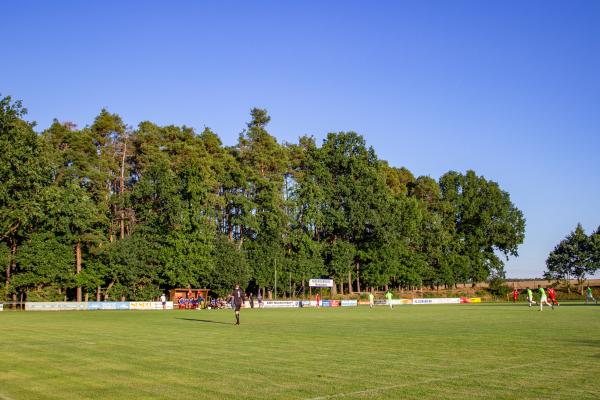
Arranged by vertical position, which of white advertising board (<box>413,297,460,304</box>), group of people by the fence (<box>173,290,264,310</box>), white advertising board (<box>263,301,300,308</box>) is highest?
group of people by the fence (<box>173,290,264,310</box>)

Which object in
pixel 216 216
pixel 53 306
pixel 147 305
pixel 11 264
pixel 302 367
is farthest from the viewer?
pixel 216 216

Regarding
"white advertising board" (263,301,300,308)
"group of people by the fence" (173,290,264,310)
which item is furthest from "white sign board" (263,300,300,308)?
"group of people by the fence" (173,290,264,310)

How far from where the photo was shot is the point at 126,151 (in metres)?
90.8

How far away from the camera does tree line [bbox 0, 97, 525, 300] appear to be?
71.6 m

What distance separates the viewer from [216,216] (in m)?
91.5

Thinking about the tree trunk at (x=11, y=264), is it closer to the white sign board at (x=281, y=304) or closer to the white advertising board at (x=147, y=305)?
the white advertising board at (x=147, y=305)

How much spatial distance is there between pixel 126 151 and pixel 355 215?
35.9 metres

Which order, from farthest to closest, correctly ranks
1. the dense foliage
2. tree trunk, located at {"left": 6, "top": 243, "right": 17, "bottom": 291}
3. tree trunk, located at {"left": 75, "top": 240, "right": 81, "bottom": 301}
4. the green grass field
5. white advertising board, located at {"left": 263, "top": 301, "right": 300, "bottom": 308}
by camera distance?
the dense foliage < white advertising board, located at {"left": 263, "top": 301, "right": 300, "bottom": 308} < tree trunk, located at {"left": 75, "top": 240, "right": 81, "bottom": 301} < tree trunk, located at {"left": 6, "top": 243, "right": 17, "bottom": 291} < the green grass field

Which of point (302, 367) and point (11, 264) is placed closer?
point (302, 367)

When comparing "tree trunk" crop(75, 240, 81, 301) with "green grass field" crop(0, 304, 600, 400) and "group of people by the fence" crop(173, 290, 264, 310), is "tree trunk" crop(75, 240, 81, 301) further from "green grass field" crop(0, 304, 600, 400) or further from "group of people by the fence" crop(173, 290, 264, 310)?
"green grass field" crop(0, 304, 600, 400)

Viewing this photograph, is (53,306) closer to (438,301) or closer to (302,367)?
(438,301)

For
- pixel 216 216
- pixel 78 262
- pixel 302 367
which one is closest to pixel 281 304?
pixel 216 216

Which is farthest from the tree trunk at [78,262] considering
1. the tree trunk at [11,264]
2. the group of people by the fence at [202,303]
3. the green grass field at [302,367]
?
the green grass field at [302,367]

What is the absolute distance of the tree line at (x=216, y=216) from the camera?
71.6m
